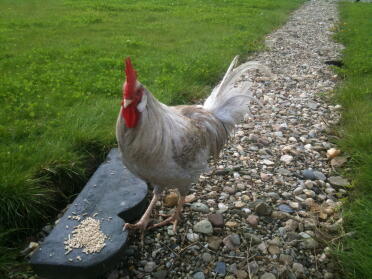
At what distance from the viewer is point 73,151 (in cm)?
449

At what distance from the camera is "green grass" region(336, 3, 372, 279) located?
10.2ft

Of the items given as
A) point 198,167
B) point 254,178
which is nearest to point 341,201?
point 254,178

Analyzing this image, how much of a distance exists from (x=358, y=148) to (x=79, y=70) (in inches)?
247

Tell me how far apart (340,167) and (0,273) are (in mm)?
4749

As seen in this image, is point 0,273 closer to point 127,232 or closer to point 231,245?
point 127,232

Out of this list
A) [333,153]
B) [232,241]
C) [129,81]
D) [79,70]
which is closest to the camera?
[129,81]

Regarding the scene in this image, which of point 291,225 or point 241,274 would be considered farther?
point 291,225

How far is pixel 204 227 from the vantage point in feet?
12.4

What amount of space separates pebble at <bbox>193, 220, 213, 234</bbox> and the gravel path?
0.01m

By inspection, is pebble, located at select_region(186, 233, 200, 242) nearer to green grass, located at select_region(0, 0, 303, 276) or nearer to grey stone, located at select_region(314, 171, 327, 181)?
green grass, located at select_region(0, 0, 303, 276)

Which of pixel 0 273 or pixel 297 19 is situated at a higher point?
pixel 297 19

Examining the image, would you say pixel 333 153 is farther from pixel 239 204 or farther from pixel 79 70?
pixel 79 70

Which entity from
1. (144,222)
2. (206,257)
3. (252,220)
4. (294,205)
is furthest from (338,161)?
(144,222)

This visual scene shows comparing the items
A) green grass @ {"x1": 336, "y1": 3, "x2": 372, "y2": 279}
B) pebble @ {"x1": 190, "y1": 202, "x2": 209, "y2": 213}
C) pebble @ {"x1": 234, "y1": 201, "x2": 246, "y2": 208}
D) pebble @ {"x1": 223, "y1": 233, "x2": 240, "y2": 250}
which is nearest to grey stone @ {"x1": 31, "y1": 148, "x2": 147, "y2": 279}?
pebble @ {"x1": 190, "y1": 202, "x2": 209, "y2": 213}
